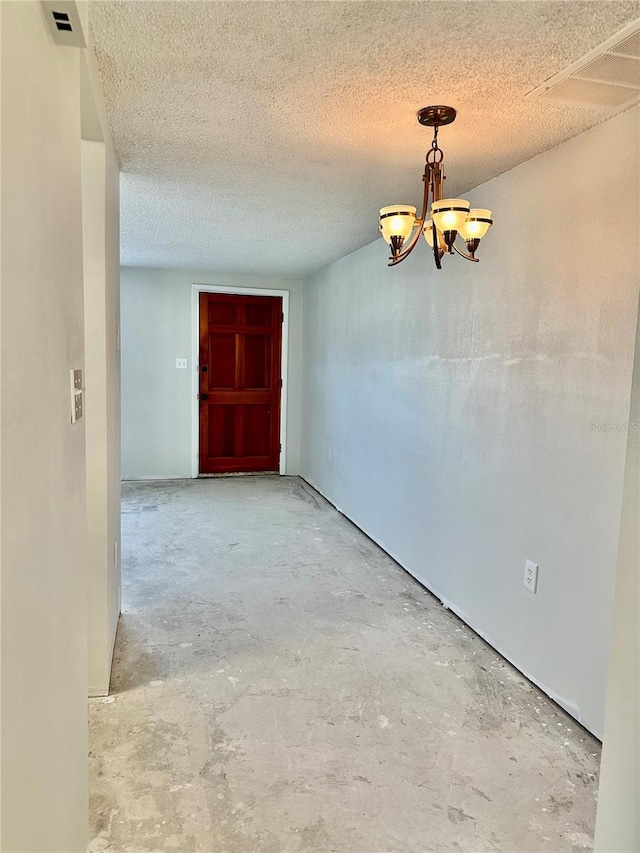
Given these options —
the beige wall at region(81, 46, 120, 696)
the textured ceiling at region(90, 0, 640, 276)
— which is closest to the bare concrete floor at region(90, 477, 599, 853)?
the beige wall at region(81, 46, 120, 696)

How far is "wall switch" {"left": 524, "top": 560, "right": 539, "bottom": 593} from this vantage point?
7.38 ft

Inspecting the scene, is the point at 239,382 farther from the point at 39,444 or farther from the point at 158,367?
the point at 39,444

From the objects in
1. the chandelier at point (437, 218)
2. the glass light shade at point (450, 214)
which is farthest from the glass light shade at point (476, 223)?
the glass light shade at point (450, 214)

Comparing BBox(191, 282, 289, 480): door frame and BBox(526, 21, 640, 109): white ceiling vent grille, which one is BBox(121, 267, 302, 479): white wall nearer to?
BBox(191, 282, 289, 480): door frame

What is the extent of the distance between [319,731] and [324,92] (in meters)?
2.08

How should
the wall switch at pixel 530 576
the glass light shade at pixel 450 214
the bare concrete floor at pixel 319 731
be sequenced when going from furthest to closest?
the wall switch at pixel 530 576 < the glass light shade at pixel 450 214 < the bare concrete floor at pixel 319 731

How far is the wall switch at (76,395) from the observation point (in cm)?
118

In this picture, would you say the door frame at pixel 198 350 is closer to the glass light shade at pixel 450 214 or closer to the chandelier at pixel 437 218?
the chandelier at pixel 437 218

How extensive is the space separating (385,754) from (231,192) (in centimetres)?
250

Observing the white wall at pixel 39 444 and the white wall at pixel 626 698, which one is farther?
the white wall at pixel 626 698

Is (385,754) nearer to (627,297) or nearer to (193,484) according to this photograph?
(627,297)

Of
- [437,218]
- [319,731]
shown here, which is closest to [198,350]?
[437,218]

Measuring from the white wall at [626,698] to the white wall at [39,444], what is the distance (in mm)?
957

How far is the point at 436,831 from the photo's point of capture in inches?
60.6
